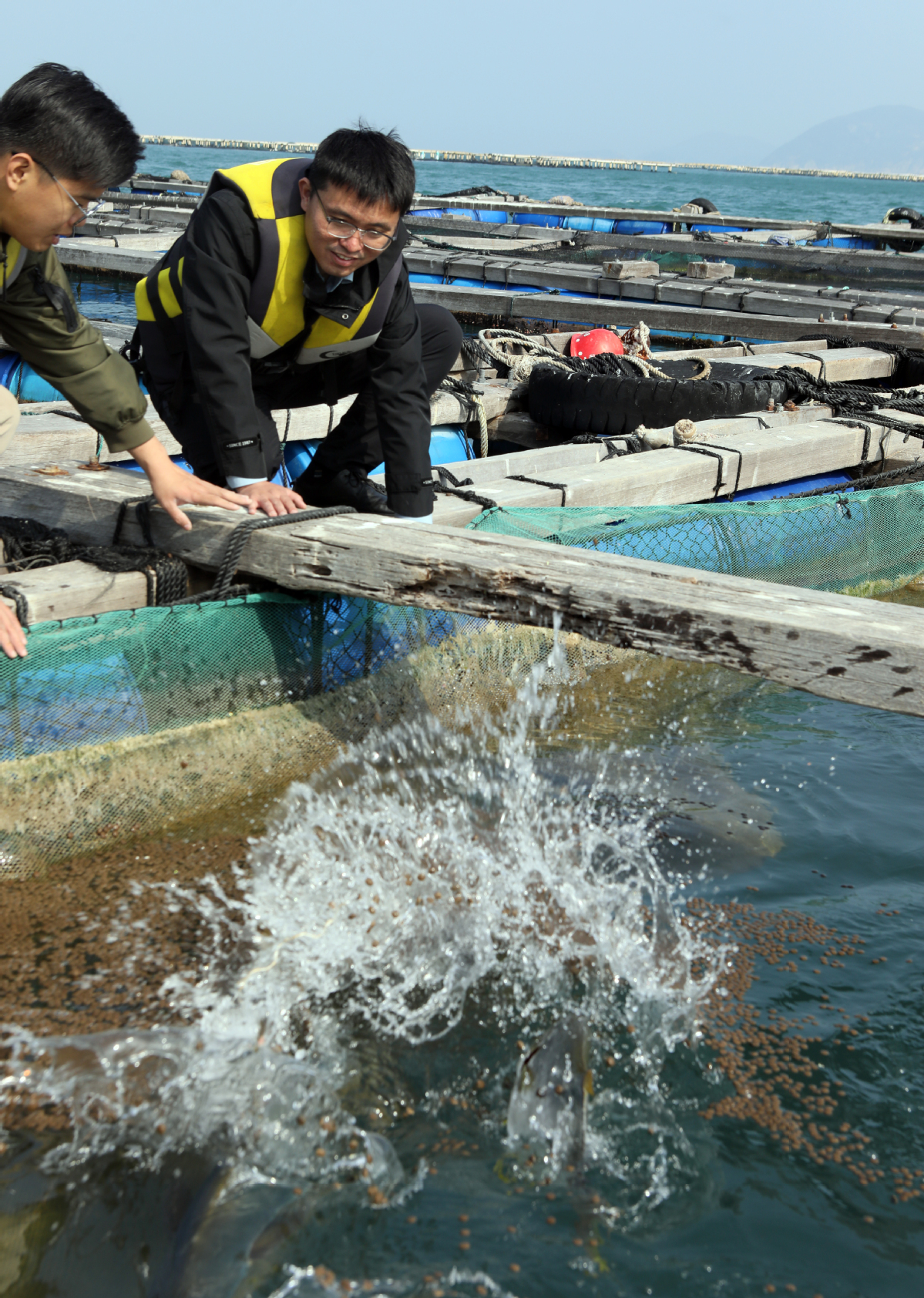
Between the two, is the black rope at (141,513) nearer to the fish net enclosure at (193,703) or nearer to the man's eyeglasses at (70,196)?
the fish net enclosure at (193,703)

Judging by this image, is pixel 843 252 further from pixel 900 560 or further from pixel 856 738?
pixel 856 738

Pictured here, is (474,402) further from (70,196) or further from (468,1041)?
(468,1041)

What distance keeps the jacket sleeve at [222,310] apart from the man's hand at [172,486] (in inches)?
8.2

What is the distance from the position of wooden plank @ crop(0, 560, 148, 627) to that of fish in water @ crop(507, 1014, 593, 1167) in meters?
1.86

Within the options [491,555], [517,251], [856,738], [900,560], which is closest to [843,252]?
[517,251]

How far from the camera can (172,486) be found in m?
3.42

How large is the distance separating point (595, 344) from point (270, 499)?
17.2 feet

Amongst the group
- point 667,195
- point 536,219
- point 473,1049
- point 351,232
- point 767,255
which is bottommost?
point 473,1049

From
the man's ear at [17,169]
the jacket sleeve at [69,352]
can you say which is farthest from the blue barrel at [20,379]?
the man's ear at [17,169]

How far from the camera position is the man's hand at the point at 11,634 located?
9.23 ft

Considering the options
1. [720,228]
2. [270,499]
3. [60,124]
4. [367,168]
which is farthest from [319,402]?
[720,228]

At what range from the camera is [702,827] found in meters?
3.72

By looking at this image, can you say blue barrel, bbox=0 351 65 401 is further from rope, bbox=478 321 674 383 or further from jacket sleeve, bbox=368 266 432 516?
jacket sleeve, bbox=368 266 432 516

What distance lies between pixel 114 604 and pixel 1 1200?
5.90 feet
